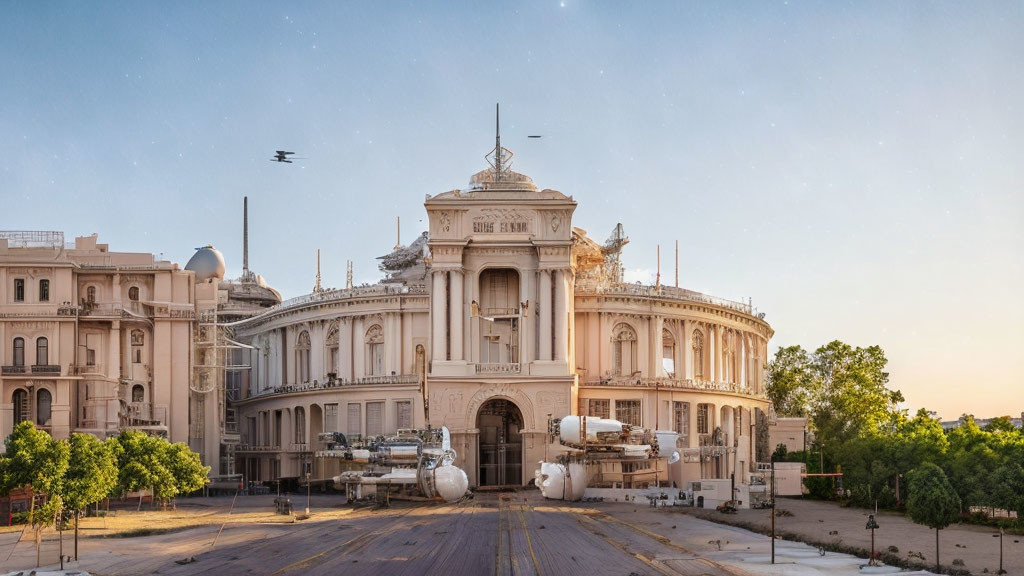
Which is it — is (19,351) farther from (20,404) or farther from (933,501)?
(933,501)

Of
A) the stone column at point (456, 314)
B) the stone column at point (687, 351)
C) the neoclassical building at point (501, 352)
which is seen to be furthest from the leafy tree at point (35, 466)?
the stone column at point (687, 351)

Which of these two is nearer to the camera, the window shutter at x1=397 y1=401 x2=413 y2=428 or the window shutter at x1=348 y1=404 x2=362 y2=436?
the window shutter at x1=397 y1=401 x2=413 y2=428

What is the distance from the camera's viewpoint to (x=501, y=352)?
372ft

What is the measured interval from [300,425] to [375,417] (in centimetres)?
1200

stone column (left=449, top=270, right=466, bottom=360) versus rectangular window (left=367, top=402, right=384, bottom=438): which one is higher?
stone column (left=449, top=270, right=466, bottom=360)

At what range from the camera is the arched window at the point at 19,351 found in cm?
9788

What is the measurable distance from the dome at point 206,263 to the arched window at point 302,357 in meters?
11.2

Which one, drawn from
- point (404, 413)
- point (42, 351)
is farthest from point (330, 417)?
point (42, 351)

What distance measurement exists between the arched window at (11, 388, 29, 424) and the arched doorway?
127 feet

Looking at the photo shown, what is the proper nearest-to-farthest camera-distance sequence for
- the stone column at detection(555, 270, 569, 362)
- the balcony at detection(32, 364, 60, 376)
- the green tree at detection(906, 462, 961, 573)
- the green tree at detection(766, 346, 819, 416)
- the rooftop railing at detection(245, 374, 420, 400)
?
the green tree at detection(906, 462, 961, 573)
the balcony at detection(32, 364, 60, 376)
the stone column at detection(555, 270, 569, 362)
the rooftop railing at detection(245, 374, 420, 400)
the green tree at detection(766, 346, 819, 416)

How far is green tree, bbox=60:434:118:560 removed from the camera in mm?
68438

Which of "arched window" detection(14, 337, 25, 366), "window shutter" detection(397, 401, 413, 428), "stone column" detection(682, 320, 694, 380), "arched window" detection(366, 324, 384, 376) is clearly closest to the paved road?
"arched window" detection(14, 337, 25, 366)

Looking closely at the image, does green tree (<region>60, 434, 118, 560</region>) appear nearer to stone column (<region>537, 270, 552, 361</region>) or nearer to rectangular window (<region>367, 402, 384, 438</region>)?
stone column (<region>537, 270, 552, 361</region>)

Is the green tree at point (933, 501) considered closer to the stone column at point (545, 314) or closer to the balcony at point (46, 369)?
the stone column at point (545, 314)
